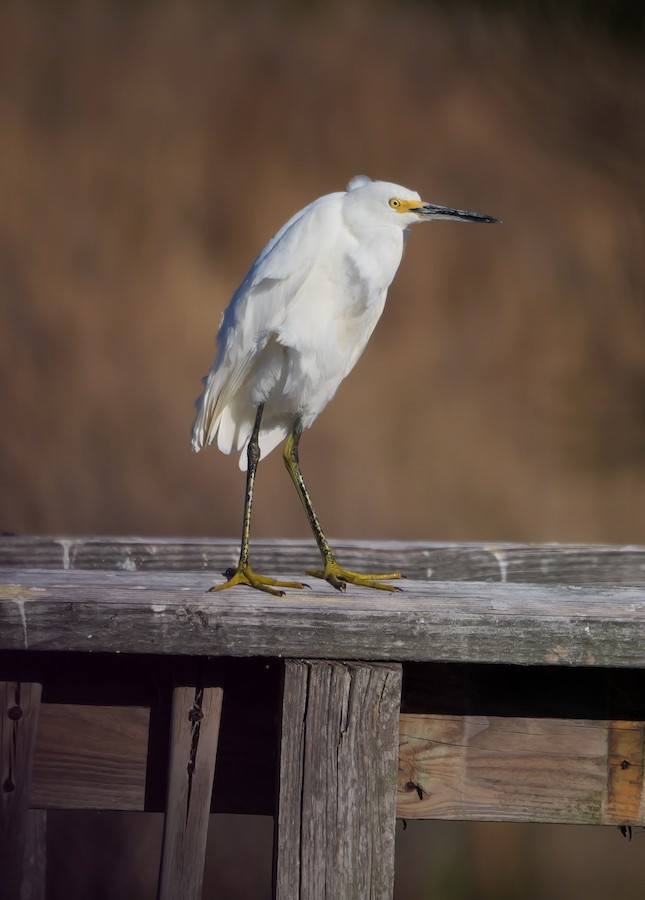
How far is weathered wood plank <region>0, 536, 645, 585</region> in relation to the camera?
67.4 inches

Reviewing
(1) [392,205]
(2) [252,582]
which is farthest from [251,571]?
(1) [392,205]

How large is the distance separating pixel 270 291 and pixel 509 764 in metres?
0.84

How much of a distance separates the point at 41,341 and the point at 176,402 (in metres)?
0.46

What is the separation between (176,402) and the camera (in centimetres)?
336

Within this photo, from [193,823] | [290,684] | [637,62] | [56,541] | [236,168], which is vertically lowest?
[193,823]

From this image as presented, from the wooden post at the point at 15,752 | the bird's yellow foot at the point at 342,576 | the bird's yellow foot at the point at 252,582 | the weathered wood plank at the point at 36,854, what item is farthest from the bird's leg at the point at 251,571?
the weathered wood plank at the point at 36,854

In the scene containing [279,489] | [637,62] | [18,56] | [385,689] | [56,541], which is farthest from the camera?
[279,489]

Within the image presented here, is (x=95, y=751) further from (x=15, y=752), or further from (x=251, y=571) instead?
(x=251, y=571)

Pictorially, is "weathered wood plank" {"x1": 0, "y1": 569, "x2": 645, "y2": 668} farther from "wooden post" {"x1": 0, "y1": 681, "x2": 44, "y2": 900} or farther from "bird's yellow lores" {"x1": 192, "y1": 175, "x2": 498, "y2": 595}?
"bird's yellow lores" {"x1": 192, "y1": 175, "x2": 498, "y2": 595}

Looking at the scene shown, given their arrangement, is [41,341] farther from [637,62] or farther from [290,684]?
[290,684]

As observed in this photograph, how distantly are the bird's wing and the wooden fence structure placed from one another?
52 cm

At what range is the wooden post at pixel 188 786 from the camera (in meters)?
1.12

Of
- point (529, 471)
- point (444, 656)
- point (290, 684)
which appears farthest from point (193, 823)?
point (529, 471)

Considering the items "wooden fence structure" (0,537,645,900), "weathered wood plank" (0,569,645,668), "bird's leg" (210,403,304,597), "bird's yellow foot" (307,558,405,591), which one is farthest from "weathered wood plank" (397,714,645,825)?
"bird's yellow foot" (307,558,405,591)
